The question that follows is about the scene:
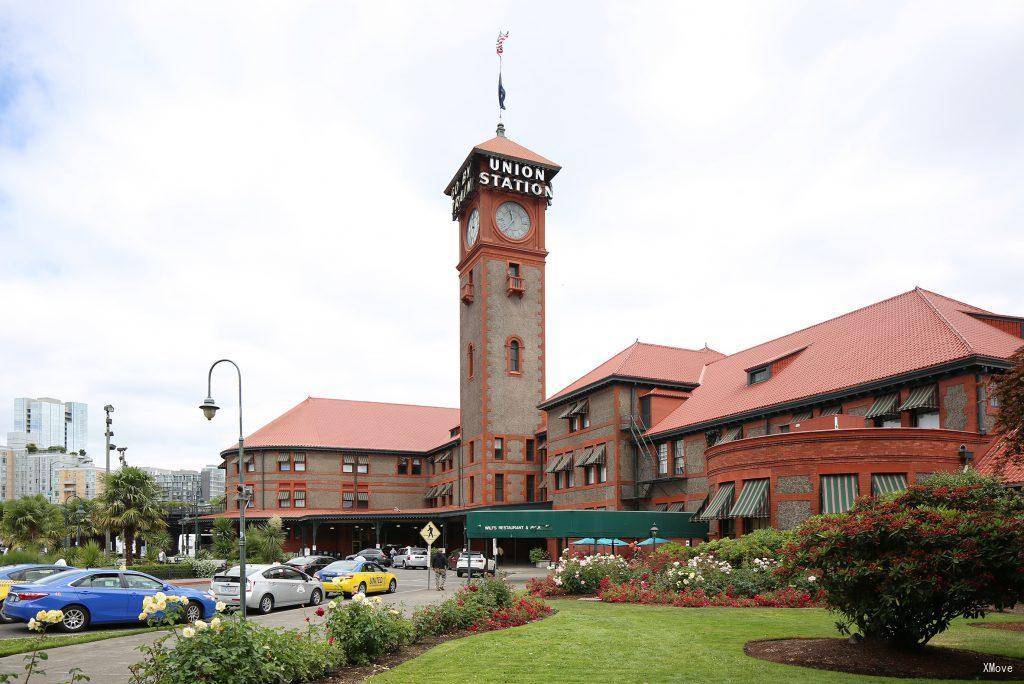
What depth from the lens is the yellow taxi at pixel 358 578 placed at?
32.4 m

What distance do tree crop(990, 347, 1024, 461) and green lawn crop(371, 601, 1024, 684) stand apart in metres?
3.80

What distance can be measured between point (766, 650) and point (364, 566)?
23003 mm

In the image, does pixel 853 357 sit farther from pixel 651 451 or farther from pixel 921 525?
pixel 921 525

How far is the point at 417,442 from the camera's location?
271 feet

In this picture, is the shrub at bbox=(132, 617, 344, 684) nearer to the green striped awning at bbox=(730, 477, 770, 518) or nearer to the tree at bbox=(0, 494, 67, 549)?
the green striped awning at bbox=(730, 477, 770, 518)

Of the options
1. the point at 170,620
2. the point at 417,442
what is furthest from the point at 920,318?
the point at 417,442

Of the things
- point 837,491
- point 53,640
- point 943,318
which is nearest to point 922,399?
point 943,318

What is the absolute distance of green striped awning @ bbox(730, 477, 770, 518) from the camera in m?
32.9

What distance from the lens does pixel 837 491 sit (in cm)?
3073

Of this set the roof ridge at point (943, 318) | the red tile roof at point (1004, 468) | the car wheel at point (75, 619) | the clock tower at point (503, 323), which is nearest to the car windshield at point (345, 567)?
the car wheel at point (75, 619)

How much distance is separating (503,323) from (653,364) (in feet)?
50.6

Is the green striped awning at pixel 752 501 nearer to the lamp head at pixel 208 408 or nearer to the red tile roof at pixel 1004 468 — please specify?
the red tile roof at pixel 1004 468

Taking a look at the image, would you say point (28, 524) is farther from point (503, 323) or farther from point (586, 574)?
point (586, 574)

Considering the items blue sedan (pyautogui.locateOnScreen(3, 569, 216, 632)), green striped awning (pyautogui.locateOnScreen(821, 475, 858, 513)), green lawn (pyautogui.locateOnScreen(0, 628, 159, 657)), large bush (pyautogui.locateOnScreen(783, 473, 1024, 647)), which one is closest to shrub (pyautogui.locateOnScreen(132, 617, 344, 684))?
green lawn (pyautogui.locateOnScreen(0, 628, 159, 657))
